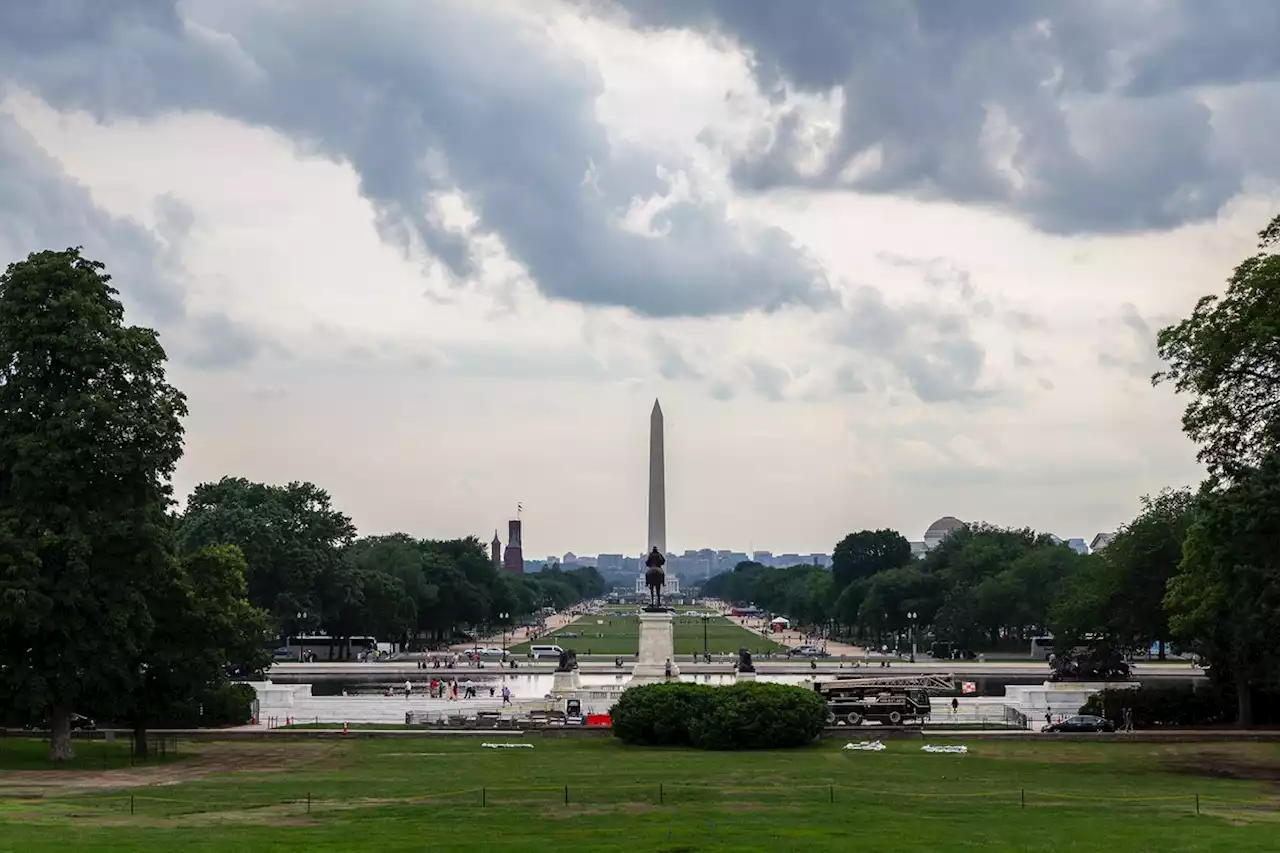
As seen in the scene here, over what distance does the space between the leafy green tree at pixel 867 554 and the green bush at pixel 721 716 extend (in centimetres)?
13063

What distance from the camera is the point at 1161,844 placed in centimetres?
2744

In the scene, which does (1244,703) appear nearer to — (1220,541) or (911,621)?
(1220,541)

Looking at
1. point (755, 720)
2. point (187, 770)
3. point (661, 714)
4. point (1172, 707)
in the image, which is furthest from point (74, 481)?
point (1172, 707)

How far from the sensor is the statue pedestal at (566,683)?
72.3 metres

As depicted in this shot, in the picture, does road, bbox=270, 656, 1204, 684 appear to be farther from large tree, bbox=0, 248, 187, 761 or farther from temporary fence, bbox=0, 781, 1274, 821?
temporary fence, bbox=0, 781, 1274, 821

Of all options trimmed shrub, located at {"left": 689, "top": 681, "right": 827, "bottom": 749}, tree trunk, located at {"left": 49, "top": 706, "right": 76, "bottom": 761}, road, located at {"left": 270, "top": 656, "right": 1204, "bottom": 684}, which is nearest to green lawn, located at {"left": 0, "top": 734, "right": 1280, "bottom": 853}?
tree trunk, located at {"left": 49, "top": 706, "right": 76, "bottom": 761}

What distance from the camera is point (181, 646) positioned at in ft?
154

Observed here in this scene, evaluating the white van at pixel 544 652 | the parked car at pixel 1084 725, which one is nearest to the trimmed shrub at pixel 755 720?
the parked car at pixel 1084 725

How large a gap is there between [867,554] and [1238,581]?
141874mm

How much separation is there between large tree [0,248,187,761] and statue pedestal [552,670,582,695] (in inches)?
1143

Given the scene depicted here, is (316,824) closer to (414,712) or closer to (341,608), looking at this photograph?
(414,712)

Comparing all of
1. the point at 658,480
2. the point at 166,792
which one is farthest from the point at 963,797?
the point at 658,480

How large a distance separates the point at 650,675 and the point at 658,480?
11.6 meters

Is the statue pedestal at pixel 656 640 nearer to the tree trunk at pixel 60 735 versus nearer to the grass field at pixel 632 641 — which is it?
the tree trunk at pixel 60 735
